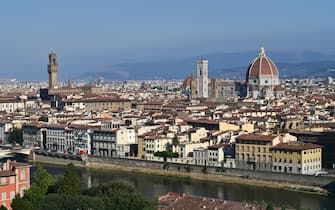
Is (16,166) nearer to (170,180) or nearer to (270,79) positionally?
(170,180)

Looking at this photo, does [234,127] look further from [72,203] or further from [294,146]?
[72,203]

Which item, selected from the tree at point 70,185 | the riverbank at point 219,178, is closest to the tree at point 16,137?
the riverbank at point 219,178

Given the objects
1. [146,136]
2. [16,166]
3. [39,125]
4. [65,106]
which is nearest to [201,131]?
[146,136]

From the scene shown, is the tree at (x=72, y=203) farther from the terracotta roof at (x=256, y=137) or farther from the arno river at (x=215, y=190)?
the terracotta roof at (x=256, y=137)

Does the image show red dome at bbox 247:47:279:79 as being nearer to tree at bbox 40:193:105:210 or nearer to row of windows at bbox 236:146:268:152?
row of windows at bbox 236:146:268:152

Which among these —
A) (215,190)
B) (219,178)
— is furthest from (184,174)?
(215,190)

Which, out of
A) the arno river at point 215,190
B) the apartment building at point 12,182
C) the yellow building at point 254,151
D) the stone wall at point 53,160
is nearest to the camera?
the apartment building at point 12,182
